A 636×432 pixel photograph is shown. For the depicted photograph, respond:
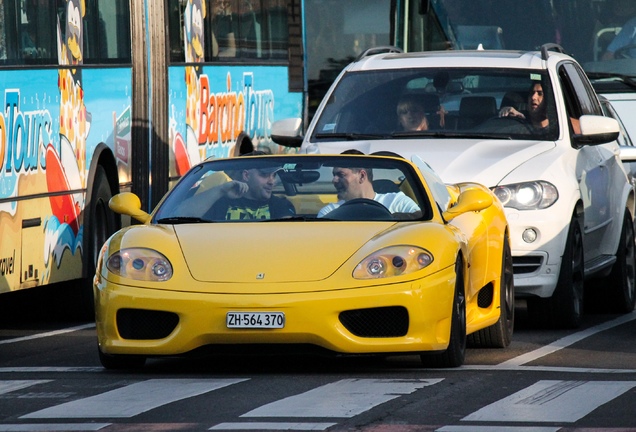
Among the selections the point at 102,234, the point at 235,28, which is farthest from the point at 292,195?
the point at 235,28

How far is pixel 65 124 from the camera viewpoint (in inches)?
561

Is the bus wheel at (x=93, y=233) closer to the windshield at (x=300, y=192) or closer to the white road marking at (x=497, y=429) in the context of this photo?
the windshield at (x=300, y=192)

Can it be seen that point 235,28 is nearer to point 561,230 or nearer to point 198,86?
point 198,86

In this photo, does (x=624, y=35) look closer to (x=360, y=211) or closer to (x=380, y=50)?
(x=380, y=50)

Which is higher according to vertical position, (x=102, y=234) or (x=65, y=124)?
(x=65, y=124)

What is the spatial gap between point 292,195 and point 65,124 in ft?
13.3

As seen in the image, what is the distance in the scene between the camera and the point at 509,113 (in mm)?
13836

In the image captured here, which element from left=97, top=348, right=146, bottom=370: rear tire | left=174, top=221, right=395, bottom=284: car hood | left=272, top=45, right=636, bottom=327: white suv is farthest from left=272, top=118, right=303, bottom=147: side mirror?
left=97, top=348, right=146, bottom=370: rear tire

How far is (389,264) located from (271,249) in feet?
2.15

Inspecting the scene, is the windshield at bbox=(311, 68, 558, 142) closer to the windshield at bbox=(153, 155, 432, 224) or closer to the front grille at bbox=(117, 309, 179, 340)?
the windshield at bbox=(153, 155, 432, 224)

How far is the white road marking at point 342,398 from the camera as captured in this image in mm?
8094

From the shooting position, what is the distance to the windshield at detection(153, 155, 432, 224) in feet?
34.4

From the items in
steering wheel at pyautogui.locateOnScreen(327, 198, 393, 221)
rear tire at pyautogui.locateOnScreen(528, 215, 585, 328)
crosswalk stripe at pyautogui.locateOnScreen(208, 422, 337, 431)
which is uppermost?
steering wheel at pyautogui.locateOnScreen(327, 198, 393, 221)

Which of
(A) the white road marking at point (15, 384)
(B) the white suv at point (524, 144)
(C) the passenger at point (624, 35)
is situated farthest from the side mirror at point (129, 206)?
(C) the passenger at point (624, 35)
